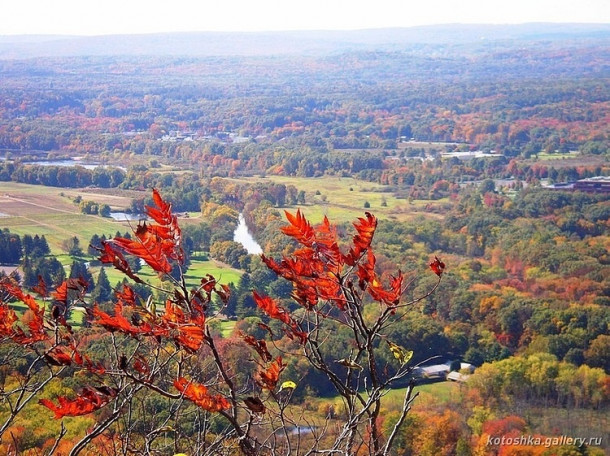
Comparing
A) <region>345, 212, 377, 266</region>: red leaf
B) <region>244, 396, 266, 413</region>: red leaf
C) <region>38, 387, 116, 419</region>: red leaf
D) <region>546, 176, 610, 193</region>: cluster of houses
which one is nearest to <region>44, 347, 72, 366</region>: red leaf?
<region>38, 387, 116, 419</region>: red leaf

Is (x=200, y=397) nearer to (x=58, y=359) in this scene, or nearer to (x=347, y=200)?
(x=58, y=359)

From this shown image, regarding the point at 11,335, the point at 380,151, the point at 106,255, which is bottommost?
the point at 380,151

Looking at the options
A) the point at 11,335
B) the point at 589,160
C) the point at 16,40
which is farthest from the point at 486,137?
the point at 16,40

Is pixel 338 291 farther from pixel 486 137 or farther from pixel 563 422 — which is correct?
pixel 486 137

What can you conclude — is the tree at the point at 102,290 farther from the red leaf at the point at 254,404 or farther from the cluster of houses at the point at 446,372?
the red leaf at the point at 254,404

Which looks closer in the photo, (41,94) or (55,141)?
(55,141)
